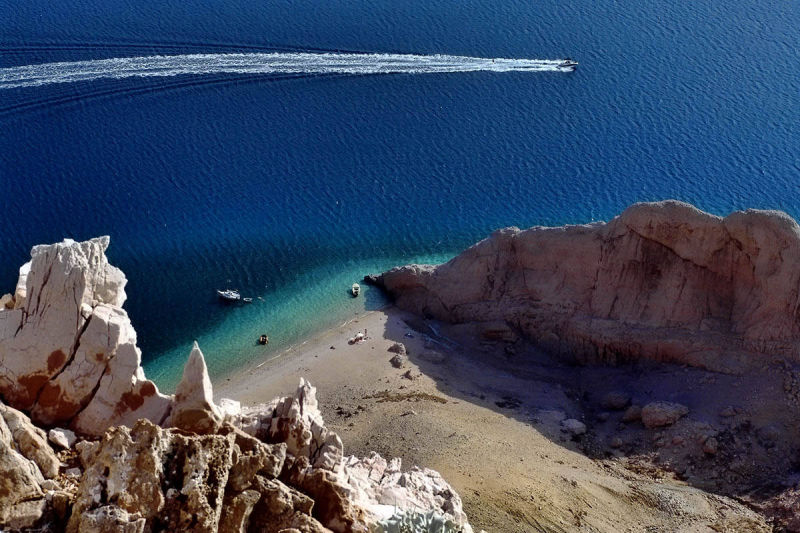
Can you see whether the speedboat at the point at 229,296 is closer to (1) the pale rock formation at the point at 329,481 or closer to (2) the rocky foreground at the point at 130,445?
(1) the pale rock formation at the point at 329,481

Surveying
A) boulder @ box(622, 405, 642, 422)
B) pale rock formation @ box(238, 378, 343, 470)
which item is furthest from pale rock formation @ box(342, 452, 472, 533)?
boulder @ box(622, 405, 642, 422)

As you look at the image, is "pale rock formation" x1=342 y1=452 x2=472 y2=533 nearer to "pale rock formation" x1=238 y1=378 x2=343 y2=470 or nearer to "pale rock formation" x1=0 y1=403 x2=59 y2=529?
"pale rock formation" x1=238 y1=378 x2=343 y2=470

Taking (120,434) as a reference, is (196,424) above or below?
below

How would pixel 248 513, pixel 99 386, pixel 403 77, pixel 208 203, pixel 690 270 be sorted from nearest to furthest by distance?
pixel 248 513
pixel 99 386
pixel 690 270
pixel 208 203
pixel 403 77

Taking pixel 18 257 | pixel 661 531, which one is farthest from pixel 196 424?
pixel 18 257

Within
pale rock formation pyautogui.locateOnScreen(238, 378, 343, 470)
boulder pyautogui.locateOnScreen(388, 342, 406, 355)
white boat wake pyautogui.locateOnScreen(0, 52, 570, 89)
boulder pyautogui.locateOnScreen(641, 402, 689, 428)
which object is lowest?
boulder pyautogui.locateOnScreen(641, 402, 689, 428)

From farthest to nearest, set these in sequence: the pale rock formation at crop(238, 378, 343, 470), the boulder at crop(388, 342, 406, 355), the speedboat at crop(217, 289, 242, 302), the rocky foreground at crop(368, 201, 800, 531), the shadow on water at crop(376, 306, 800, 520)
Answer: the speedboat at crop(217, 289, 242, 302) → the boulder at crop(388, 342, 406, 355) → the rocky foreground at crop(368, 201, 800, 531) → the shadow on water at crop(376, 306, 800, 520) → the pale rock formation at crop(238, 378, 343, 470)

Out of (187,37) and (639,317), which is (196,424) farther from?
(187,37)
